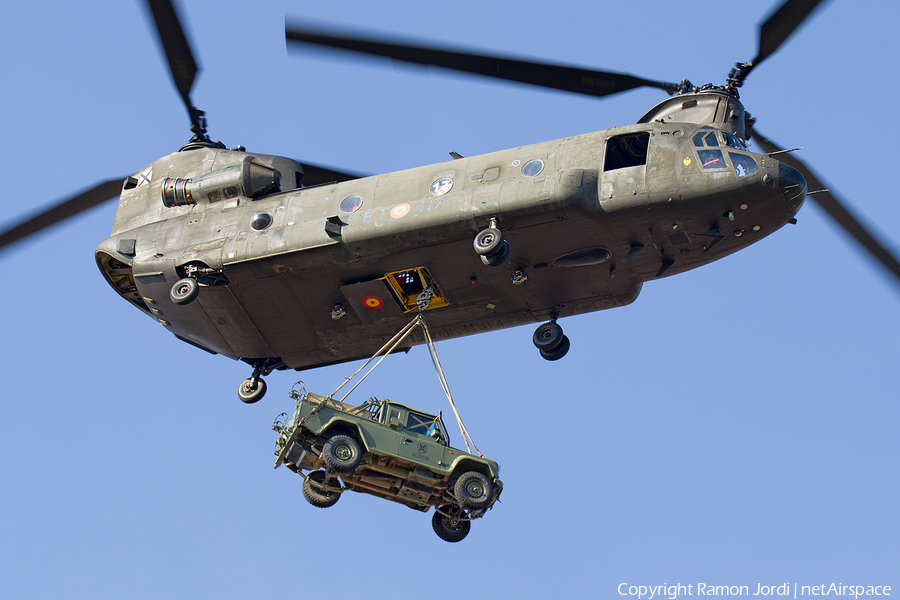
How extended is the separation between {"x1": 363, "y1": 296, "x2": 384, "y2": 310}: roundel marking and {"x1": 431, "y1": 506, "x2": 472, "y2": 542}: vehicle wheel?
17.2 feet

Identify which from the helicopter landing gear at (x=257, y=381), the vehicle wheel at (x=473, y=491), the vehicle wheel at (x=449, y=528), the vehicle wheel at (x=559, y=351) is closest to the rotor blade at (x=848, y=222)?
the vehicle wheel at (x=559, y=351)

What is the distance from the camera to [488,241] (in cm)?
2466

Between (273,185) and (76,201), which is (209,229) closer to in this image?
(273,185)

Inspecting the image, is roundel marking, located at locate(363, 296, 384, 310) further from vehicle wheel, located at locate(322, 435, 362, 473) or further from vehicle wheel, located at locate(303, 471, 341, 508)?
vehicle wheel, located at locate(303, 471, 341, 508)

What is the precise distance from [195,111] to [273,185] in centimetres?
379

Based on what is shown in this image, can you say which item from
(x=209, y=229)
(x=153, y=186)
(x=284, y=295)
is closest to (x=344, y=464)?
(x=284, y=295)

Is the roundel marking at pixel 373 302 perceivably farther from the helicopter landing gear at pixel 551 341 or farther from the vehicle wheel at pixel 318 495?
the vehicle wheel at pixel 318 495

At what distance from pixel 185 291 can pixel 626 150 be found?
10.9 meters

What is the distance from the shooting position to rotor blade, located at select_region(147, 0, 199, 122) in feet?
84.4

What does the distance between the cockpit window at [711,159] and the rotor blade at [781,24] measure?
9.67 feet

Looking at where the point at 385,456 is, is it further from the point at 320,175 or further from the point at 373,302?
the point at 320,175

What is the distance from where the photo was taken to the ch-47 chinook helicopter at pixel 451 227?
81.0 feet

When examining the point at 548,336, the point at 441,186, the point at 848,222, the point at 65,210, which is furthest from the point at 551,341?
the point at 65,210

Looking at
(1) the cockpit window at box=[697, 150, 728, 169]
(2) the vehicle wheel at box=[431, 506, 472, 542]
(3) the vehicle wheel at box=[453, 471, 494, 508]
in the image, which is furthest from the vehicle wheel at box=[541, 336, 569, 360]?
(1) the cockpit window at box=[697, 150, 728, 169]
